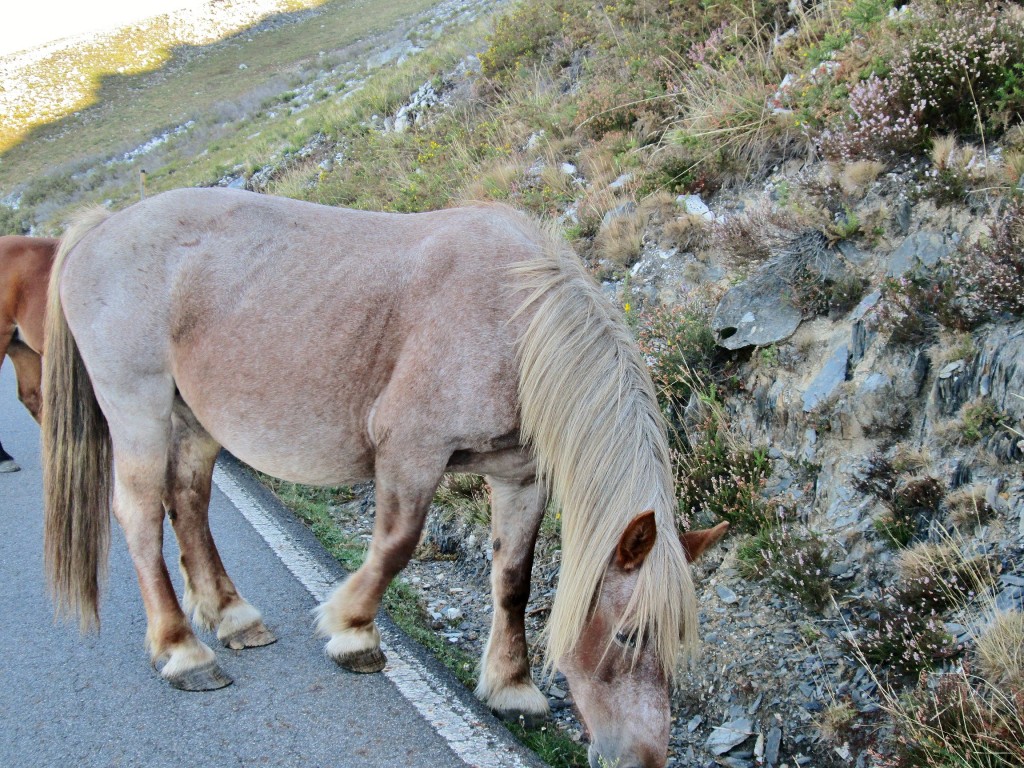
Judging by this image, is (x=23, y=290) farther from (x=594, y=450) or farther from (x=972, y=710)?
(x=972, y=710)

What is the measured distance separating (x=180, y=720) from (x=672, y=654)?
1993mm

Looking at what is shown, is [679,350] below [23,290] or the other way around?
below

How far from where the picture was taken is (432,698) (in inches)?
130

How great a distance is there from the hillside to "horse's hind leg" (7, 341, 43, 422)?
8.98ft

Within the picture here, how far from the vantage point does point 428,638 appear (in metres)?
3.94

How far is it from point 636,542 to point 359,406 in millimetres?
1408

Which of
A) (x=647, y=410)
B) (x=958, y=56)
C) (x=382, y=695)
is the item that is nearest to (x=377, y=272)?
(x=647, y=410)

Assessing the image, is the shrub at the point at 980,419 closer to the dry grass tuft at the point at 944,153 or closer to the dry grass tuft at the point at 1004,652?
the dry grass tuft at the point at 1004,652

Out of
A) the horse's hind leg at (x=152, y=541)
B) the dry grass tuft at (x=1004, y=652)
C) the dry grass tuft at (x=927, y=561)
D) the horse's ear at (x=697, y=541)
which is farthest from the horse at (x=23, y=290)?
the dry grass tuft at (x=1004, y=652)

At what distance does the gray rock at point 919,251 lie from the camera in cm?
409

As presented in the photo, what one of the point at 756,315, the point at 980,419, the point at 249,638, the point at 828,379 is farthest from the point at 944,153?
the point at 249,638

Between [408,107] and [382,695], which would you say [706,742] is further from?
[408,107]

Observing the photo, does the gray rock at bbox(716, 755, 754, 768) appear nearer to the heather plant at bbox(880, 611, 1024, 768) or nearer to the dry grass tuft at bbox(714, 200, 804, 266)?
the heather plant at bbox(880, 611, 1024, 768)

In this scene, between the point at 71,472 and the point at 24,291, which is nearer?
the point at 71,472
